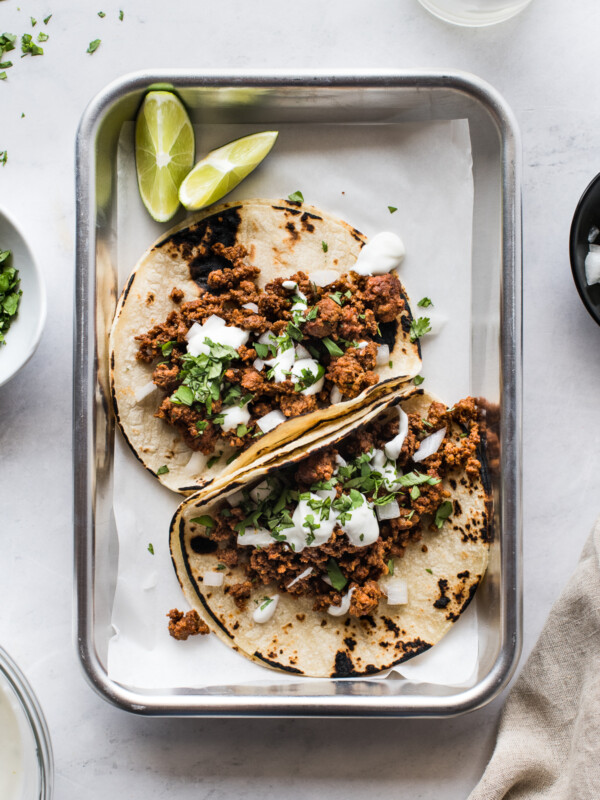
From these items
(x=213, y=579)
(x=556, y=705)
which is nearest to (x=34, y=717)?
(x=213, y=579)

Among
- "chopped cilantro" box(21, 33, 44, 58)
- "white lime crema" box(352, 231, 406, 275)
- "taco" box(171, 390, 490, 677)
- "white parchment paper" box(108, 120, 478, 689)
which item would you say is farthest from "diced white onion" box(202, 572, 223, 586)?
"chopped cilantro" box(21, 33, 44, 58)

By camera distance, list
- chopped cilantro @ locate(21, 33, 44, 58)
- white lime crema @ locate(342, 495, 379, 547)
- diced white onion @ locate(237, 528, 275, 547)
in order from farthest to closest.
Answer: chopped cilantro @ locate(21, 33, 44, 58)
diced white onion @ locate(237, 528, 275, 547)
white lime crema @ locate(342, 495, 379, 547)

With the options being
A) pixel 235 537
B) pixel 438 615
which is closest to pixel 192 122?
pixel 235 537

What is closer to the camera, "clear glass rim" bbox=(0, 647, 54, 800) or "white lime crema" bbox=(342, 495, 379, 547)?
"clear glass rim" bbox=(0, 647, 54, 800)

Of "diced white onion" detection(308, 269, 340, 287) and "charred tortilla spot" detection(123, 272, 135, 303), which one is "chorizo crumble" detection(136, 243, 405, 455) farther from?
"charred tortilla spot" detection(123, 272, 135, 303)

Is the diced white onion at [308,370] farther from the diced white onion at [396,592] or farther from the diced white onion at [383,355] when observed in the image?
the diced white onion at [396,592]

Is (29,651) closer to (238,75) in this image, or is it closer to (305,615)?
(305,615)
